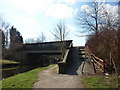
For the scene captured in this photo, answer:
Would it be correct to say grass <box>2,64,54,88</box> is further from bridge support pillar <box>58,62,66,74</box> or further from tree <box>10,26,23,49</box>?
tree <box>10,26,23,49</box>

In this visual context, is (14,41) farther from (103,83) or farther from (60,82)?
(103,83)

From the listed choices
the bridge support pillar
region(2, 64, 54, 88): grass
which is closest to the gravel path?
region(2, 64, 54, 88): grass

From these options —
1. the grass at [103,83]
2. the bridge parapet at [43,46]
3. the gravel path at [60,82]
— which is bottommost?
the gravel path at [60,82]

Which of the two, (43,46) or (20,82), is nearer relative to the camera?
(20,82)

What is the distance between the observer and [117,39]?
19.5 feet

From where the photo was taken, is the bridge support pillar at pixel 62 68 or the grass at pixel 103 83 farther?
the bridge support pillar at pixel 62 68

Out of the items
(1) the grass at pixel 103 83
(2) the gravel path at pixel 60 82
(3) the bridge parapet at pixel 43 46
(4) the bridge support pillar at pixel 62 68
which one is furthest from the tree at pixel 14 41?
(1) the grass at pixel 103 83

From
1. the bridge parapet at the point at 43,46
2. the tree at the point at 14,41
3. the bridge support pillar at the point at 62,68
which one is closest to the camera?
the bridge support pillar at the point at 62,68

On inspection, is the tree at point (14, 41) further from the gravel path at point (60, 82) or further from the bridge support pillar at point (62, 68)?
the gravel path at point (60, 82)

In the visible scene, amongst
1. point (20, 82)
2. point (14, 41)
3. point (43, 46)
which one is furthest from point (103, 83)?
point (14, 41)

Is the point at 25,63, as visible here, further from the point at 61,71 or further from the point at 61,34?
the point at 61,71

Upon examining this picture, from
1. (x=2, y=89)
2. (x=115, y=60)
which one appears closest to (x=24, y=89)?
(x=2, y=89)

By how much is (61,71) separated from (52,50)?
1829 cm

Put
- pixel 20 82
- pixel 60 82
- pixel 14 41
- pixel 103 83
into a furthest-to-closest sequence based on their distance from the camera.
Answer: pixel 14 41, pixel 20 82, pixel 60 82, pixel 103 83
